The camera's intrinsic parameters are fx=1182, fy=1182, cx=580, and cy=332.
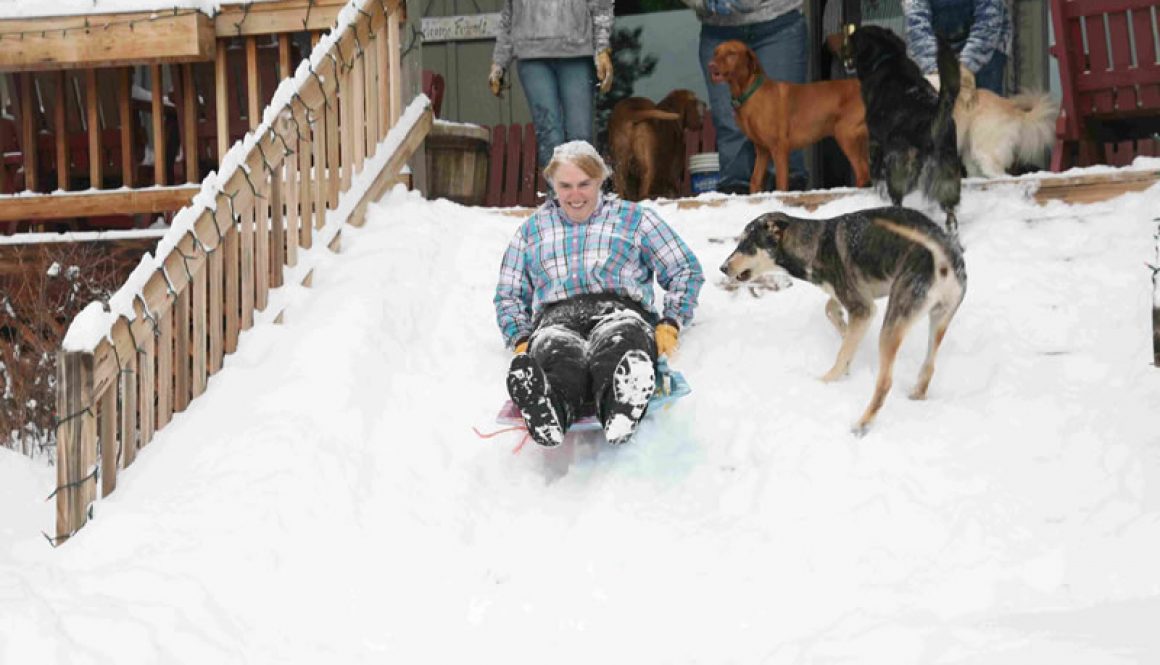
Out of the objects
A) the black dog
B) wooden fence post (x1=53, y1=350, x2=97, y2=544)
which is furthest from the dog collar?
wooden fence post (x1=53, y1=350, x2=97, y2=544)

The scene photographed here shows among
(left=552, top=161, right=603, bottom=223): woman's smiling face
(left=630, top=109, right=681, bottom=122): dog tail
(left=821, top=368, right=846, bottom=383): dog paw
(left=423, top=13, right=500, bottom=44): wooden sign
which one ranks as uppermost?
(left=423, top=13, right=500, bottom=44): wooden sign

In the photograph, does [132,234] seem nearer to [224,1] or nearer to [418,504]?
[224,1]

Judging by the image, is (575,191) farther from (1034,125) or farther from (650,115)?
(650,115)

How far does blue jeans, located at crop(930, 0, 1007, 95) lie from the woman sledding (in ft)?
8.74

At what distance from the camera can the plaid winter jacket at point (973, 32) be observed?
6309 millimetres

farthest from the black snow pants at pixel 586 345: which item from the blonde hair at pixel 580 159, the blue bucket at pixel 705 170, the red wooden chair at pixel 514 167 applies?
the red wooden chair at pixel 514 167

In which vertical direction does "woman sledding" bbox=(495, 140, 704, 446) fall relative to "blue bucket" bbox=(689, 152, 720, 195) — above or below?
below

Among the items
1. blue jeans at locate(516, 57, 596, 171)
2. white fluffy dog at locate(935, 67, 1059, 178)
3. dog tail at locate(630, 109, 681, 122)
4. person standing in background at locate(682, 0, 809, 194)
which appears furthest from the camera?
dog tail at locate(630, 109, 681, 122)

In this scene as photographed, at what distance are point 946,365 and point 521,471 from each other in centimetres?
174

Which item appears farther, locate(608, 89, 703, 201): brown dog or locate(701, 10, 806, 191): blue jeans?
locate(608, 89, 703, 201): brown dog

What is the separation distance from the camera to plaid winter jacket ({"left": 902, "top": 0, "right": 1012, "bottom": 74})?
20.7ft

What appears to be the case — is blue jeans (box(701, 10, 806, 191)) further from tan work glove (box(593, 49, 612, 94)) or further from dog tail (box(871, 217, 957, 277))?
dog tail (box(871, 217, 957, 277))

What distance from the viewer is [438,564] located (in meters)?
3.96

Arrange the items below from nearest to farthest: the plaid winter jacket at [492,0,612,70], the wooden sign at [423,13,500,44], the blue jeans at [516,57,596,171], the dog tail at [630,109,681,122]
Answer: the plaid winter jacket at [492,0,612,70] → the blue jeans at [516,57,596,171] → the dog tail at [630,109,681,122] → the wooden sign at [423,13,500,44]
